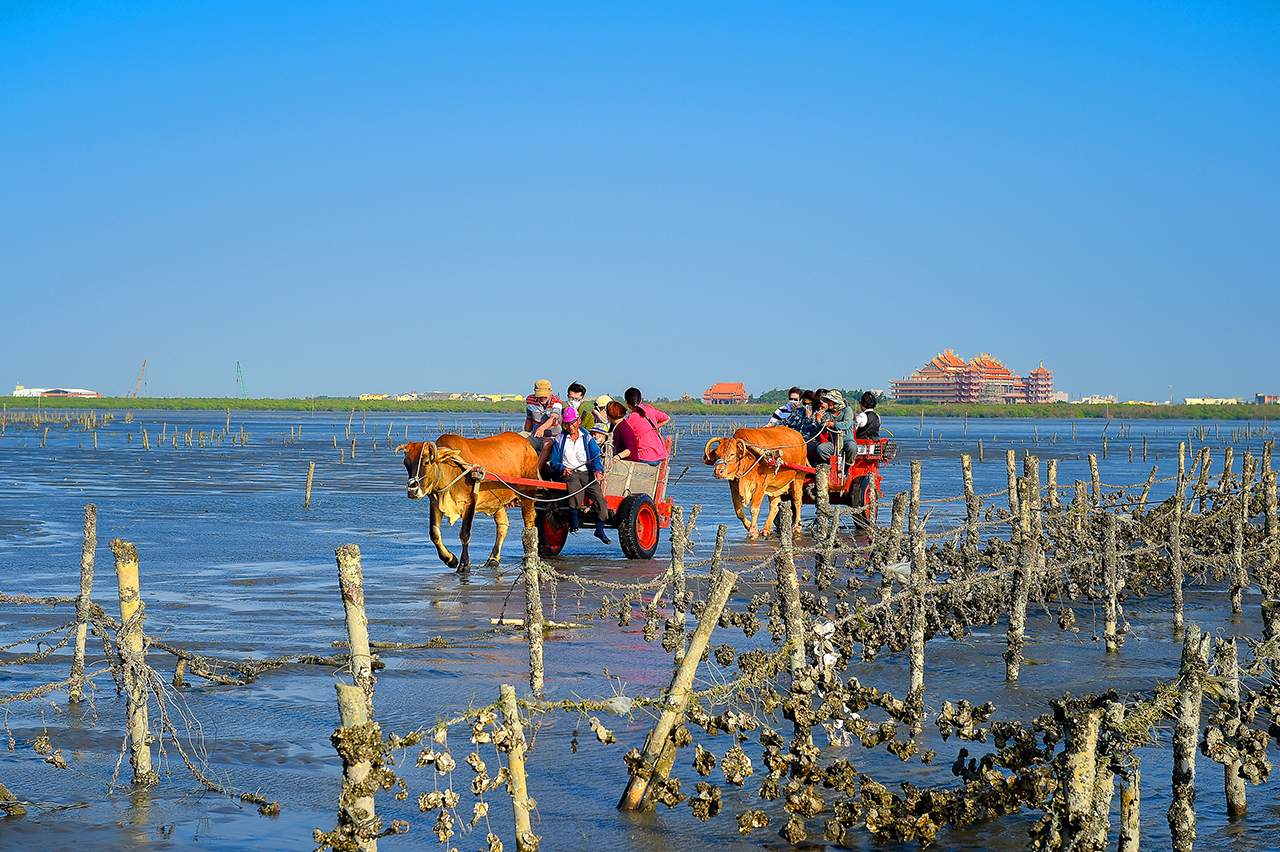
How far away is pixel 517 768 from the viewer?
18.4 ft

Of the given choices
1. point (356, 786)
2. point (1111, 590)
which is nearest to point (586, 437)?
point (1111, 590)

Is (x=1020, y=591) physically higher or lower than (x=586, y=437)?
lower

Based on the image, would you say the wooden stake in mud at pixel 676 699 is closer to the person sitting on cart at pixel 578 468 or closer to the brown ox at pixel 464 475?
the brown ox at pixel 464 475

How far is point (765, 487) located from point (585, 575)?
5214mm

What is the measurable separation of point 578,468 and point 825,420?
19.1ft

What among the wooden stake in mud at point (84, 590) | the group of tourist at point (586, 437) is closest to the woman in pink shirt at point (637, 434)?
the group of tourist at point (586, 437)

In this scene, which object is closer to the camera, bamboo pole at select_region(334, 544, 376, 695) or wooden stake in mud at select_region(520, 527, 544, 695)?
bamboo pole at select_region(334, 544, 376, 695)

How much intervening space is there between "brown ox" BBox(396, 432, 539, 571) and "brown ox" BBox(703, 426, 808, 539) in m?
3.70

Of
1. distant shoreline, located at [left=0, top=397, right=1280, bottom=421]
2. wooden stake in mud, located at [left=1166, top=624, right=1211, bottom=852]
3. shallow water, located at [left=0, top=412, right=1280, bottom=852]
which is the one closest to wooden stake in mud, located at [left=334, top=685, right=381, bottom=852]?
shallow water, located at [left=0, top=412, right=1280, bottom=852]

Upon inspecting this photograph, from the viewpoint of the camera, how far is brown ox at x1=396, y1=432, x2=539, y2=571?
14.8 meters

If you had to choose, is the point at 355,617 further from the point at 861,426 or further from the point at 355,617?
the point at 861,426

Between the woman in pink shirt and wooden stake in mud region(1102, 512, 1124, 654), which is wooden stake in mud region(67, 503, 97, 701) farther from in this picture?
the woman in pink shirt

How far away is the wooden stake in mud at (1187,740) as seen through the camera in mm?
5957

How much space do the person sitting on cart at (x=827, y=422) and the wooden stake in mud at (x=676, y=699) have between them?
1355cm
